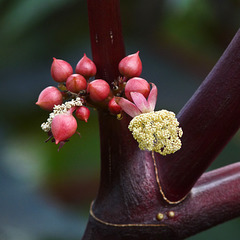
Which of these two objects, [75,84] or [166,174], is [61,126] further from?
[166,174]

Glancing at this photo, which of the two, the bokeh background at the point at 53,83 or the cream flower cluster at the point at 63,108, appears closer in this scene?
A: the cream flower cluster at the point at 63,108

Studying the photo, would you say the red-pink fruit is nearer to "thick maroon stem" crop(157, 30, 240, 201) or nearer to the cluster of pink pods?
the cluster of pink pods

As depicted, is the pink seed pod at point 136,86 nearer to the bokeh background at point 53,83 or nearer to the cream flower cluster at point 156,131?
the cream flower cluster at point 156,131

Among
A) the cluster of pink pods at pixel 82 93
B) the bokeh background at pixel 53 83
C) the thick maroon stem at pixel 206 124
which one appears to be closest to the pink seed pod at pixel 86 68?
the cluster of pink pods at pixel 82 93

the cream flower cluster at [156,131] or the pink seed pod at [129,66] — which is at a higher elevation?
the pink seed pod at [129,66]

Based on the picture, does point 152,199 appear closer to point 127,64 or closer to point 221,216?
point 221,216

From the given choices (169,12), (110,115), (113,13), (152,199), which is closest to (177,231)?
(152,199)
